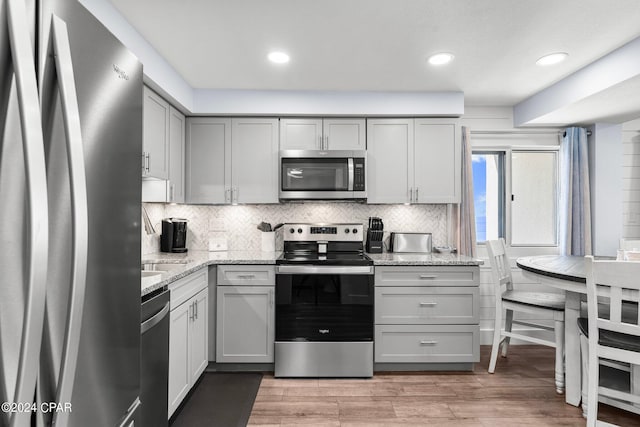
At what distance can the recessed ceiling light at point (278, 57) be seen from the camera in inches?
102

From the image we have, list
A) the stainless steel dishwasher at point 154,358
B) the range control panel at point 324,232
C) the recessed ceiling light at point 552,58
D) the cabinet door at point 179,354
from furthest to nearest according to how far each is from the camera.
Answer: the range control panel at point 324,232
the recessed ceiling light at point 552,58
the cabinet door at point 179,354
the stainless steel dishwasher at point 154,358

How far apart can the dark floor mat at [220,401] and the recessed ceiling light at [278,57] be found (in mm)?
2468

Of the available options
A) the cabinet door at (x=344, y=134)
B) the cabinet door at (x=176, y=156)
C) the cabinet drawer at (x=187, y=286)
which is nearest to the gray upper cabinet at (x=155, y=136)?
the cabinet door at (x=176, y=156)

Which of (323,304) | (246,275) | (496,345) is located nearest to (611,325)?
(496,345)

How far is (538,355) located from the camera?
3.49 m

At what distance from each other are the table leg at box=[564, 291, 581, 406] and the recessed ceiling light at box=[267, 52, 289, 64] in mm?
2603

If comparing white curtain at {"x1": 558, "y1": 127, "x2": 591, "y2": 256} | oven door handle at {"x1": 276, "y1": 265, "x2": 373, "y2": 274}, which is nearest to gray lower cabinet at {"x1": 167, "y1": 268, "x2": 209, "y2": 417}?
oven door handle at {"x1": 276, "y1": 265, "x2": 373, "y2": 274}

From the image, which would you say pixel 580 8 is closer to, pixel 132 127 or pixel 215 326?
pixel 132 127

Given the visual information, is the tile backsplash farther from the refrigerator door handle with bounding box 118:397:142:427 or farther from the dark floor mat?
the refrigerator door handle with bounding box 118:397:142:427

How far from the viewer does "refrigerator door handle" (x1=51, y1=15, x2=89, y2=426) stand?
69 centimetres

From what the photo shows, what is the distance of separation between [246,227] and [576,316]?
286cm

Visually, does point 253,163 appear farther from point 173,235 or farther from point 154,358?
point 154,358

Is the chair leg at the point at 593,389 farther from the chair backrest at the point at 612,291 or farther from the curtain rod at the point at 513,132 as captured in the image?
the curtain rod at the point at 513,132

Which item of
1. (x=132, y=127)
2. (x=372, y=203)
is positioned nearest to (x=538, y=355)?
(x=372, y=203)
